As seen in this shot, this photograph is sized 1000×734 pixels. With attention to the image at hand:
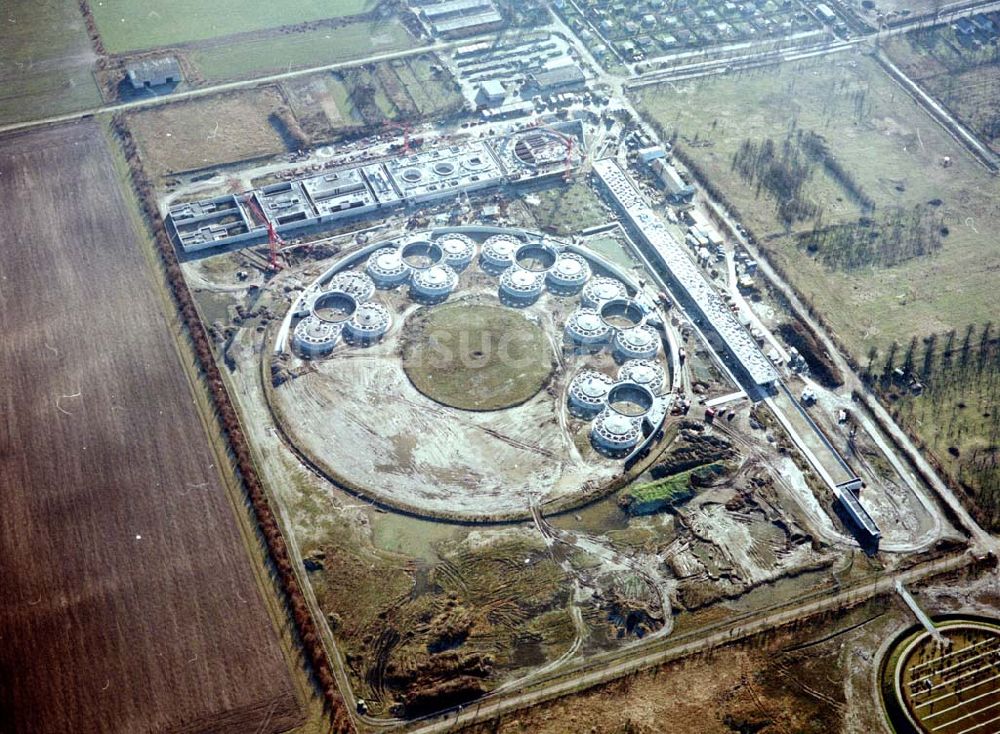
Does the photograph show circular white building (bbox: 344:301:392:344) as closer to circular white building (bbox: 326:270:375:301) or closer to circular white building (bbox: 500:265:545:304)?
circular white building (bbox: 326:270:375:301)

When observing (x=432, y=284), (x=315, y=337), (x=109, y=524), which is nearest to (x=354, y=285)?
(x=432, y=284)

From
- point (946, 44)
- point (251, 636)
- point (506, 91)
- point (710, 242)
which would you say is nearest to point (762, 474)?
point (710, 242)

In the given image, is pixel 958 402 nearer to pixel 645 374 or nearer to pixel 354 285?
pixel 645 374

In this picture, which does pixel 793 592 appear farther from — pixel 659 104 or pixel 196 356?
pixel 659 104

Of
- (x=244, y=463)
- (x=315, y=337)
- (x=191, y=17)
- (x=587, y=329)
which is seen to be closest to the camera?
(x=244, y=463)

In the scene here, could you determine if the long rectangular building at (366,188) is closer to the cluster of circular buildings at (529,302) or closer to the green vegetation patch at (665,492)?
the cluster of circular buildings at (529,302)

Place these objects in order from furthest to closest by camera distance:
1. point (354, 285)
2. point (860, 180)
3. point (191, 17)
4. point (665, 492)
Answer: point (191, 17), point (860, 180), point (354, 285), point (665, 492)
